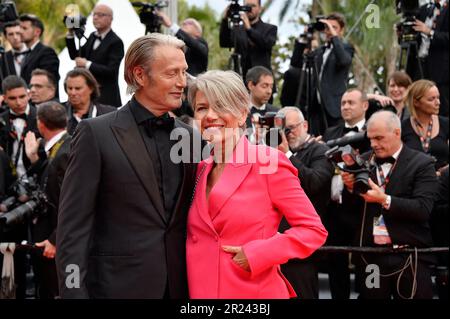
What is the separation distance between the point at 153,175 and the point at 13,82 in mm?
5142

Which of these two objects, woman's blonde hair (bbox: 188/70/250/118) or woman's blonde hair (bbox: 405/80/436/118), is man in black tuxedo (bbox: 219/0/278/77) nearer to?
woman's blonde hair (bbox: 405/80/436/118)

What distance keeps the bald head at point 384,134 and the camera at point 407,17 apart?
1947 millimetres

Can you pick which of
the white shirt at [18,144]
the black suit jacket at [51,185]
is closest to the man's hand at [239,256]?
the black suit jacket at [51,185]

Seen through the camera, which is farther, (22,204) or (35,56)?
(35,56)

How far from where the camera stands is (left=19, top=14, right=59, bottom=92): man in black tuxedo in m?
9.55

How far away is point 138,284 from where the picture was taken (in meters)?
3.40

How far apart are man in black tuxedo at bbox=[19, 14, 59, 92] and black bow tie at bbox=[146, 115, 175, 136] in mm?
6222

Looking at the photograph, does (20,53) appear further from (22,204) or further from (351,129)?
(351,129)

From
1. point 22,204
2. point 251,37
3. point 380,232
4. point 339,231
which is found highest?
point 251,37

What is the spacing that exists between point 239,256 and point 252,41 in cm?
564

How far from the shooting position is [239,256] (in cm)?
337

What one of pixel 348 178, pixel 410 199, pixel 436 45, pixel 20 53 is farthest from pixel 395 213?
pixel 20 53

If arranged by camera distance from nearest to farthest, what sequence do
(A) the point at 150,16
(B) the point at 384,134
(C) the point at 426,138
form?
(B) the point at 384,134 < (C) the point at 426,138 < (A) the point at 150,16
